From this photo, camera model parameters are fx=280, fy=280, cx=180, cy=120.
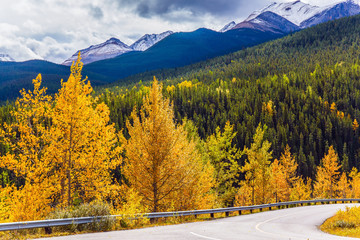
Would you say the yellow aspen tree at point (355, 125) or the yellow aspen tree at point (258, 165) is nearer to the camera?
the yellow aspen tree at point (258, 165)

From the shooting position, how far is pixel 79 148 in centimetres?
1545

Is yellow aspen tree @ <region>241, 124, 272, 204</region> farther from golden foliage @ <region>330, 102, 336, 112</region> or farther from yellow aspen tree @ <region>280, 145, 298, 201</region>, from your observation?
golden foliage @ <region>330, 102, 336, 112</region>

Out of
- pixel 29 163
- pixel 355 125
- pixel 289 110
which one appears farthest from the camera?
pixel 289 110

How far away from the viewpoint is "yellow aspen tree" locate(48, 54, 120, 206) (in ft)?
47.8

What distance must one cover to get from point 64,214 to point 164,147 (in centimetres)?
718

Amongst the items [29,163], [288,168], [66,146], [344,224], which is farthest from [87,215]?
[288,168]

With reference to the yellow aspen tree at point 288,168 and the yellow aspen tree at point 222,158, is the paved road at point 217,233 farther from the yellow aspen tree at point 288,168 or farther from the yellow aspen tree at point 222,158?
the yellow aspen tree at point 288,168

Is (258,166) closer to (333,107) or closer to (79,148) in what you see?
(79,148)

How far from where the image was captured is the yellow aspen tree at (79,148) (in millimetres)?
14562

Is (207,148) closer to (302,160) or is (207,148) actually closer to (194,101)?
(302,160)

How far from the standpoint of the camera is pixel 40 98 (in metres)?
15.6

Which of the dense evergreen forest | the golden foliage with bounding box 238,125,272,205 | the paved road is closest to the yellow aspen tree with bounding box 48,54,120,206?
the paved road

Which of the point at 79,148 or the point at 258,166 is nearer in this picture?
the point at 79,148

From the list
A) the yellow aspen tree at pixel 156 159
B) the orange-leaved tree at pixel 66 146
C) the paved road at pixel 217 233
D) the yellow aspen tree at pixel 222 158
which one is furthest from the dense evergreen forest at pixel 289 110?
the orange-leaved tree at pixel 66 146
